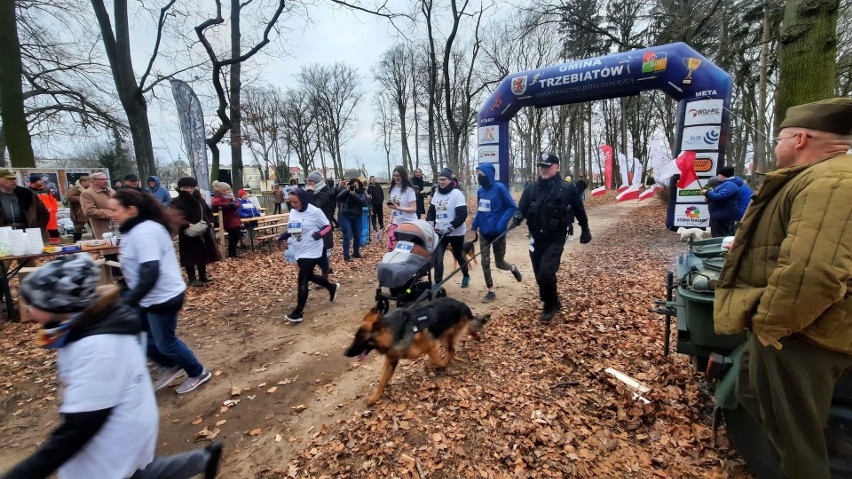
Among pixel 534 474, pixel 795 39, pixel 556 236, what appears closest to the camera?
pixel 534 474

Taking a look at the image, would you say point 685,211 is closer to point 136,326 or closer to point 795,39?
point 795,39

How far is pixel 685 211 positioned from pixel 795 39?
5168 mm

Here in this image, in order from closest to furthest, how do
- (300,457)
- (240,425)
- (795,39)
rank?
(300,457) → (240,425) → (795,39)

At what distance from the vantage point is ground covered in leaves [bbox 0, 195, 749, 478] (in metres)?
2.68

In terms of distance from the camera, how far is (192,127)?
10367mm

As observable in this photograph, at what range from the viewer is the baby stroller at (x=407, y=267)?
4336mm

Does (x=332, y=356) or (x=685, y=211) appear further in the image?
(x=685, y=211)

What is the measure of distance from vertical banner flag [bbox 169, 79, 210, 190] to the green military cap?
11.4 m

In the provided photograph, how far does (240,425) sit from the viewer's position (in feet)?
10.8

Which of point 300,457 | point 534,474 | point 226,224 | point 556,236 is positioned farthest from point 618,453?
point 226,224

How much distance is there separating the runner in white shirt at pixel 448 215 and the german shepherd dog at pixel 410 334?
182 cm

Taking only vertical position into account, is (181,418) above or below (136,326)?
below

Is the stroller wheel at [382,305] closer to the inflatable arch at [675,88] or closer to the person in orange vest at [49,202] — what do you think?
the person in orange vest at [49,202]

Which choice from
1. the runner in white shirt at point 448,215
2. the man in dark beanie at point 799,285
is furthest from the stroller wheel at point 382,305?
the man in dark beanie at point 799,285
